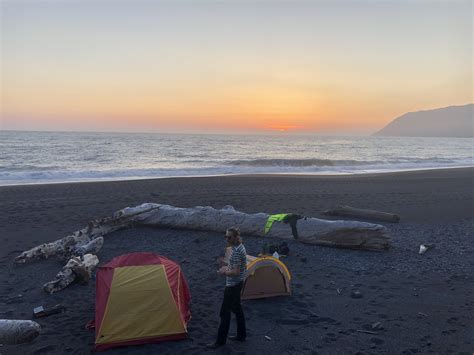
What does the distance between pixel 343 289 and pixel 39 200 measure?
13.7 m

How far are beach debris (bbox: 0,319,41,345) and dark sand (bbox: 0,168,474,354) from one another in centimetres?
10

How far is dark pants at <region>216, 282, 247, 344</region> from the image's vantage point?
580cm

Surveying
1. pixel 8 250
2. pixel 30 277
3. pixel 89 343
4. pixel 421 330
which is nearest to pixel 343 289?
pixel 421 330

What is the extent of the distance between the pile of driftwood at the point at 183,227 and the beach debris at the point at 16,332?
1939mm

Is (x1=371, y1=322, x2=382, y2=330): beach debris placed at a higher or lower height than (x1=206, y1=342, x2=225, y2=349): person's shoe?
higher

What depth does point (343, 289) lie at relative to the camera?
8031 millimetres

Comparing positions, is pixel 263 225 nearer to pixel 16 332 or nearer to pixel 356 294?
pixel 356 294

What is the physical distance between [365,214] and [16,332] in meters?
11.3

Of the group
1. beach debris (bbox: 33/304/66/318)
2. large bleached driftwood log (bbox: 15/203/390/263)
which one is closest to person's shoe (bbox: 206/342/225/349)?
beach debris (bbox: 33/304/66/318)

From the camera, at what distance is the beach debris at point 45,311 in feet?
21.9

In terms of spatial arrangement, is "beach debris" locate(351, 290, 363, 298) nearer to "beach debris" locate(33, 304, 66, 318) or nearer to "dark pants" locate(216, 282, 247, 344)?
"dark pants" locate(216, 282, 247, 344)

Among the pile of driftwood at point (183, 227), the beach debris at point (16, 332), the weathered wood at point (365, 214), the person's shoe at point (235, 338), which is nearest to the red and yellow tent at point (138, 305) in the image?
the person's shoe at point (235, 338)

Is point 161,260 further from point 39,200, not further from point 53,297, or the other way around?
point 39,200

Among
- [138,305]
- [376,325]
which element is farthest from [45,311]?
[376,325]
